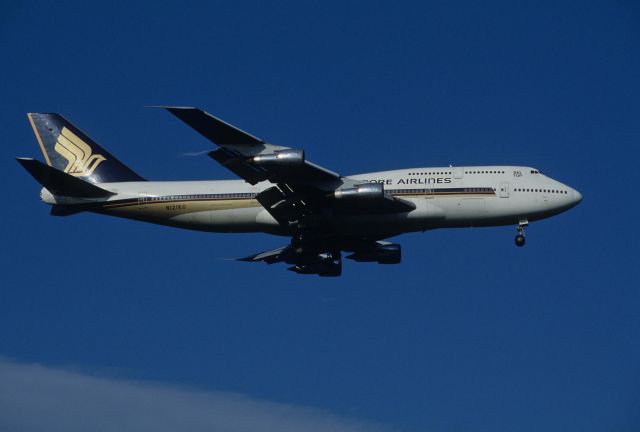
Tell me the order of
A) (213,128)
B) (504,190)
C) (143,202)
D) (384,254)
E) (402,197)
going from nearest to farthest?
1. (213,128)
2. (402,197)
3. (504,190)
4. (143,202)
5. (384,254)

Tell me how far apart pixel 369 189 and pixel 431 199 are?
465cm

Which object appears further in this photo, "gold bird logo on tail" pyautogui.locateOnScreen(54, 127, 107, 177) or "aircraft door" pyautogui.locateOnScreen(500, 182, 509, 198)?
"gold bird logo on tail" pyautogui.locateOnScreen(54, 127, 107, 177)

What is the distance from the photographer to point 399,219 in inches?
2483

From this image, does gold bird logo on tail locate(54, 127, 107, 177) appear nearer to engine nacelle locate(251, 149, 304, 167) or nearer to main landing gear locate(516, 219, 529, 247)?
engine nacelle locate(251, 149, 304, 167)

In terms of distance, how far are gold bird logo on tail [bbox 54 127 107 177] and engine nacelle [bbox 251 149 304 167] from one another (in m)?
17.1

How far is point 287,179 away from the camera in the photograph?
60656mm

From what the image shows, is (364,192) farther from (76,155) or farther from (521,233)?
(76,155)

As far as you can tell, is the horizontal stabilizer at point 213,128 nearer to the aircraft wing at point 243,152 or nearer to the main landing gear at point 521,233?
the aircraft wing at point 243,152

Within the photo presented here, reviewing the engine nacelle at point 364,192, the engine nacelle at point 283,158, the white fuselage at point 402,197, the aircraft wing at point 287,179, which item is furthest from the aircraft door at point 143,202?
the engine nacelle at point 364,192

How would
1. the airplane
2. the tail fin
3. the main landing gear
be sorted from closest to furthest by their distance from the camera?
1. the airplane
2. the main landing gear
3. the tail fin

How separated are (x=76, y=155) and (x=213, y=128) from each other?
1746cm

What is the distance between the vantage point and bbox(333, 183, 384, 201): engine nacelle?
198 ft

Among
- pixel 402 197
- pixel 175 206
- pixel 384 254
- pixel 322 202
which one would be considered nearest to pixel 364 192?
pixel 322 202

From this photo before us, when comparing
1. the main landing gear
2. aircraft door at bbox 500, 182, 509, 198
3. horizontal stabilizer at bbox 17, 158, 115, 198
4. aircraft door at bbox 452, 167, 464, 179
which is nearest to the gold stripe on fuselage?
horizontal stabilizer at bbox 17, 158, 115, 198
